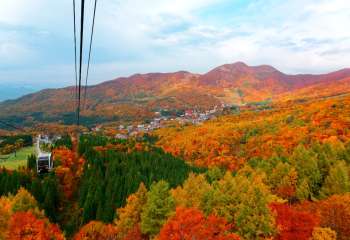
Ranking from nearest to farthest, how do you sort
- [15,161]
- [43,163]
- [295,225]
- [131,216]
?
[43,163] < [295,225] < [131,216] < [15,161]

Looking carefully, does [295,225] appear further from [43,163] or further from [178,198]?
[43,163]

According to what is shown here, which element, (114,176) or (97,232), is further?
(114,176)

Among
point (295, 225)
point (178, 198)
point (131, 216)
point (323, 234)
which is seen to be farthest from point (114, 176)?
point (323, 234)

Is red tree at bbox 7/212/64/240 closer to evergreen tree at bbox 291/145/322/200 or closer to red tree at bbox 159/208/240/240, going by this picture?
red tree at bbox 159/208/240/240

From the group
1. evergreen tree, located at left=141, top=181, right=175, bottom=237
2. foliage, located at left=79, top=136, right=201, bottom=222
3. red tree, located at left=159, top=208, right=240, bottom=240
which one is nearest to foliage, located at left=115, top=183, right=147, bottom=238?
evergreen tree, located at left=141, top=181, right=175, bottom=237

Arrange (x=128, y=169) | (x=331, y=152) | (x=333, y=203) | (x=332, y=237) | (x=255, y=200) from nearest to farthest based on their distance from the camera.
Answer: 1. (x=332, y=237)
2. (x=255, y=200)
3. (x=333, y=203)
4. (x=331, y=152)
5. (x=128, y=169)

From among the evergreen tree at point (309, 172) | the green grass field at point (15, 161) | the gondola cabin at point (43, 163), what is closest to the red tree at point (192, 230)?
the gondola cabin at point (43, 163)

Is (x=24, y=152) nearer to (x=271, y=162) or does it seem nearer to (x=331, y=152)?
(x=271, y=162)

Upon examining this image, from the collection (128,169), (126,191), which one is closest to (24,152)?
(128,169)
